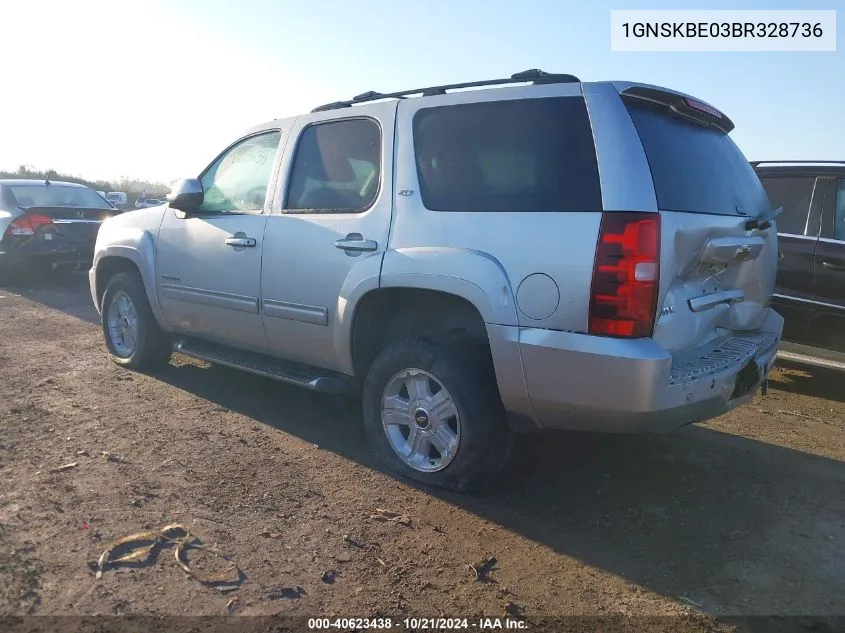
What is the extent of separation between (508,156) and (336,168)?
3.95 feet

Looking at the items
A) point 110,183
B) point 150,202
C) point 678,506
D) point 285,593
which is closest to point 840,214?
point 678,506

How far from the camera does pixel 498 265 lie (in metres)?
3.09

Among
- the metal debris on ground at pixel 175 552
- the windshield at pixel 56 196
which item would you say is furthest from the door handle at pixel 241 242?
the windshield at pixel 56 196

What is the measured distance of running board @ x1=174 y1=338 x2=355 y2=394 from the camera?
3.93 m

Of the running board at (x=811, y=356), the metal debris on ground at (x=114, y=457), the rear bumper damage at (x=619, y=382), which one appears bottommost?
the metal debris on ground at (x=114, y=457)

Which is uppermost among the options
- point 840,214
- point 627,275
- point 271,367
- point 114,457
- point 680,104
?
point 680,104

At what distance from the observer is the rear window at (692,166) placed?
301 centimetres

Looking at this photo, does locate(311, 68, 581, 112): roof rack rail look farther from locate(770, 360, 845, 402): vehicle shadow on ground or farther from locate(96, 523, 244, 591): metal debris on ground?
locate(770, 360, 845, 402): vehicle shadow on ground

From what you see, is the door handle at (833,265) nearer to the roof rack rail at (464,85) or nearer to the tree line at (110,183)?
the roof rack rail at (464,85)

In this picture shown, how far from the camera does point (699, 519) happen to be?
129 inches

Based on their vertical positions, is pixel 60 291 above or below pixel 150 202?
below

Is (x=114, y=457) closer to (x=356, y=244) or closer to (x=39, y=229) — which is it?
(x=356, y=244)

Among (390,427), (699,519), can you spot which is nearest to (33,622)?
(390,427)

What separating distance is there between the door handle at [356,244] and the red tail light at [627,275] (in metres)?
1.27
